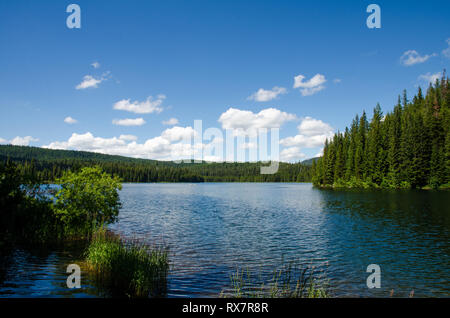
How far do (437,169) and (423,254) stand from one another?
84361 millimetres

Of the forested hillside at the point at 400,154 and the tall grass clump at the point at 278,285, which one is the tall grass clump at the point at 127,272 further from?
the forested hillside at the point at 400,154

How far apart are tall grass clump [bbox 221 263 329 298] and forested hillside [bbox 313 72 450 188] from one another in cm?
9168

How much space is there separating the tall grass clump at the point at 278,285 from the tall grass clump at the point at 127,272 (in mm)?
3362

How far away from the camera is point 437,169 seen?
87000mm

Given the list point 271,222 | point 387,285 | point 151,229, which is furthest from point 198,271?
point 271,222

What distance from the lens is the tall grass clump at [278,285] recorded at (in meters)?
12.5

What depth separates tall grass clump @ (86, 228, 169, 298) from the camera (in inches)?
496

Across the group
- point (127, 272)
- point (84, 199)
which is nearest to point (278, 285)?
point (127, 272)

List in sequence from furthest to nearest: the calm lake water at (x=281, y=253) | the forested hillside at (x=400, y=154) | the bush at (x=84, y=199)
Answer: the forested hillside at (x=400, y=154) → the bush at (x=84, y=199) → the calm lake water at (x=281, y=253)

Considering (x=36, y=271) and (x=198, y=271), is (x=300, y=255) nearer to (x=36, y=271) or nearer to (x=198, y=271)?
(x=198, y=271)

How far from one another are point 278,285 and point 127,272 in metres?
7.40

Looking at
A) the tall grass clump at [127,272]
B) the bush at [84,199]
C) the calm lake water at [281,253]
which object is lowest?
the calm lake water at [281,253]

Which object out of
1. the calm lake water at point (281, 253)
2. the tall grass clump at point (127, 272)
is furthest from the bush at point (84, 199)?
the tall grass clump at point (127, 272)
